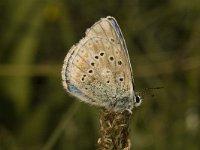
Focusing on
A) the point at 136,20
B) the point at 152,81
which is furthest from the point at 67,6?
the point at 152,81

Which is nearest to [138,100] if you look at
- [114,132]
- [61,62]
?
[114,132]

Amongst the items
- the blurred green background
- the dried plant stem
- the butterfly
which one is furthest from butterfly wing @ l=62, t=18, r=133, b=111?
the blurred green background

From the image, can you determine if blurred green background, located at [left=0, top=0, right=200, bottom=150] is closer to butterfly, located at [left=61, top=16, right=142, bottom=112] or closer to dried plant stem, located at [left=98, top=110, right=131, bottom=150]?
butterfly, located at [left=61, top=16, right=142, bottom=112]

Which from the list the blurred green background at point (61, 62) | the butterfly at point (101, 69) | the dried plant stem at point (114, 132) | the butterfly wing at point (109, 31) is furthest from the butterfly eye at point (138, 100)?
the blurred green background at point (61, 62)

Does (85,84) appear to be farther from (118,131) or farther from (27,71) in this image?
(27,71)

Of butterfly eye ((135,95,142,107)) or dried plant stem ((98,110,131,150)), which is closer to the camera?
dried plant stem ((98,110,131,150))

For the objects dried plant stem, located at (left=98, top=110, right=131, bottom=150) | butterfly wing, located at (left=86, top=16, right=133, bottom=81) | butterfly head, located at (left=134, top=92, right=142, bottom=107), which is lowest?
dried plant stem, located at (left=98, top=110, right=131, bottom=150)
